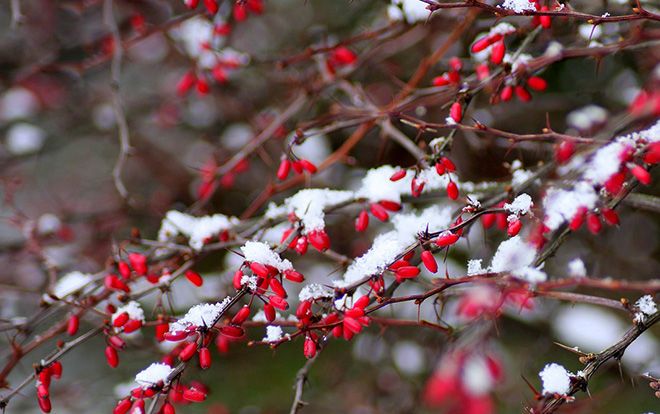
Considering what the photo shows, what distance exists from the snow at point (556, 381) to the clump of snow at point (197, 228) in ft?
4.36

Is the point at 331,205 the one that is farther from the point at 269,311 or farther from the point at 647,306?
the point at 647,306

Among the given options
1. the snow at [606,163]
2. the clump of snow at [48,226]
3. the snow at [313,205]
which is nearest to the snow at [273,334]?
the snow at [313,205]

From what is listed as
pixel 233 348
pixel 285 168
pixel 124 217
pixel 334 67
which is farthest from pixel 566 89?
pixel 124 217

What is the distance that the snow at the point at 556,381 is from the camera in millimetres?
1590

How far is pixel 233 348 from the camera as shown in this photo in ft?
12.7

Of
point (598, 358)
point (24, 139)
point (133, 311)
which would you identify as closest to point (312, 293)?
point (133, 311)

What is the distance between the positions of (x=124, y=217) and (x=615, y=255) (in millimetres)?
3010

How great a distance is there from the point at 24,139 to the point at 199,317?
2.95m

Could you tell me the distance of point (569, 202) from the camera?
62.4 inches

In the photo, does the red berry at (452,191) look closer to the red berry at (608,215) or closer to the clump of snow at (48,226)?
the red berry at (608,215)

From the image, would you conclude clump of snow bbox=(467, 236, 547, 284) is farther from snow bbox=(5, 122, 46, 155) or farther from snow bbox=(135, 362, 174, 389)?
snow bbox=(5, 122, 46, 155)

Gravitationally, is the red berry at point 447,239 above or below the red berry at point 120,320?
above

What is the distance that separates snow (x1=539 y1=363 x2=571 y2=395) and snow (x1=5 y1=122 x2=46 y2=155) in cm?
362

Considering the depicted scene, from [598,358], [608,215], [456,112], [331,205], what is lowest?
[598,358]
